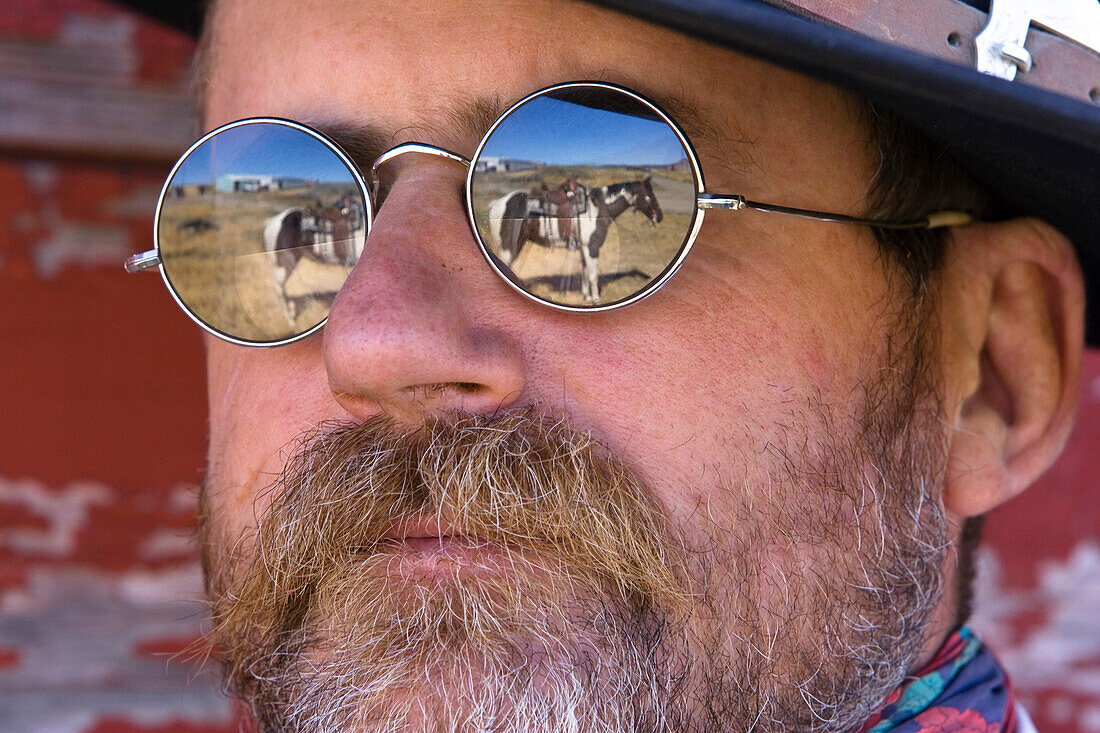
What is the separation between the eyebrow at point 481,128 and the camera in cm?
117

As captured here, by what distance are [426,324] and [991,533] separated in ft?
6.49

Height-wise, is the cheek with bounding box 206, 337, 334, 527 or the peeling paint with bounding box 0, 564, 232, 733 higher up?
the cheek with bounding box 206, 337, 334, 527

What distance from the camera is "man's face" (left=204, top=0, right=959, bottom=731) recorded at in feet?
3.61

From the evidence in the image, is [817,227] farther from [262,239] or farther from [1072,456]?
[1072,456]

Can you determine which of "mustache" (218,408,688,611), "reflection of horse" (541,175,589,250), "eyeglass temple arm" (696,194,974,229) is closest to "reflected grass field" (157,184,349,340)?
"mustache" (218,408,688,611)

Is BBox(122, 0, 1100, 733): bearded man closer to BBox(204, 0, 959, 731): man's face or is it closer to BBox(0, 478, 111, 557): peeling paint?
BBox(204, 0, 959, 731): man's face

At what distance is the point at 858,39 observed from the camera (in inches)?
35.2

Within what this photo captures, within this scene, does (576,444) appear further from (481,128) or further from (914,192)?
(914,192)

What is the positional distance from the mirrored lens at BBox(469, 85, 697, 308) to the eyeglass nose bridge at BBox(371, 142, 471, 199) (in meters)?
0.10

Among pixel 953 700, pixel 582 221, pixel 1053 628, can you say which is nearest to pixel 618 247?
pixel 582 221

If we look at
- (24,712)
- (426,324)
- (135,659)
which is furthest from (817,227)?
(24,712)

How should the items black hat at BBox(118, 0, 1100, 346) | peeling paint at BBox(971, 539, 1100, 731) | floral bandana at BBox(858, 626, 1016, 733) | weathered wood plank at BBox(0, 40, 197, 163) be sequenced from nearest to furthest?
black hat at BBox(118, 0, 1100, 346)
floral bandana at BBox(858, 626, 1016, 733)
weathered wood plank at BBox(0, 40, 197, 163)
peeling paint at BBox(971, 539, 1100, 731)

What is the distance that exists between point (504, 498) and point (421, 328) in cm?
23

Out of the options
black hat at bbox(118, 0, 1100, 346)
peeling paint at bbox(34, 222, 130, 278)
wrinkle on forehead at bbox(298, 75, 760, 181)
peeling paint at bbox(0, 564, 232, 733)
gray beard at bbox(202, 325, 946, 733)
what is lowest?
peeling paint at bbox(0, 564, 232, 733)
